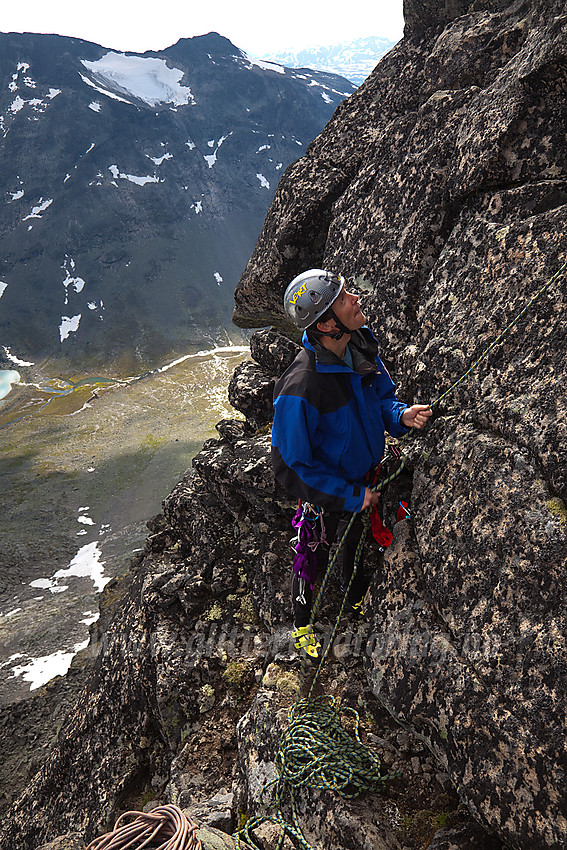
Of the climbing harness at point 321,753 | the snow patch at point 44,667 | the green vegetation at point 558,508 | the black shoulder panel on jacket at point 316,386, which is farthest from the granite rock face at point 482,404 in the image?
the snow patch at point 44,667

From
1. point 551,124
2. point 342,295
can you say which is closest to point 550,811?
point 342,295

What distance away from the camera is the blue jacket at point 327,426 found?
6008mm

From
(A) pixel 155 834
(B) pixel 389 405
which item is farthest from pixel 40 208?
(A) pixel 155 834

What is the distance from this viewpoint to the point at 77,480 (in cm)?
8494

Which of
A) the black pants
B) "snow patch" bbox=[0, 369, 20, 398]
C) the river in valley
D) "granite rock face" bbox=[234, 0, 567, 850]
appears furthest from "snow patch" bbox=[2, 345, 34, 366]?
the black pants

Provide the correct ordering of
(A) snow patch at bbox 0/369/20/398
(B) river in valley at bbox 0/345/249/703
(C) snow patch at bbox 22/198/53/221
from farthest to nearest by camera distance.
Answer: (C) snow patch at bbox 22/198/53/221
(A) snow patch at bbox 0/369/20/398
(B) river in valley at bbox 0/345/249/703

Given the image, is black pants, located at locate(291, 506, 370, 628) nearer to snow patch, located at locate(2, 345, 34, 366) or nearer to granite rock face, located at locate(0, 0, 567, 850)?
granite rock face, located at locate(0, 0, 567, 850)

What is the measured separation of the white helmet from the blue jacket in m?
0.38

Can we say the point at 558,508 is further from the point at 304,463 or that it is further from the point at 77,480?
the point at 77,480

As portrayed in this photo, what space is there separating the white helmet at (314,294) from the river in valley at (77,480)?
30064 millimetres

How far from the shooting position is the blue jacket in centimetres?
601

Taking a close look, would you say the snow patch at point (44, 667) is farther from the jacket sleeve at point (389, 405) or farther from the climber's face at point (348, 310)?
the climber's face at point (348, 310)

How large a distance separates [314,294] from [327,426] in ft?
5.37

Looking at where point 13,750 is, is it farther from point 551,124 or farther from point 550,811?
point 551,124
